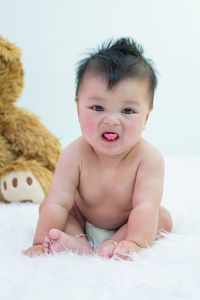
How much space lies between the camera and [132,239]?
67 cm

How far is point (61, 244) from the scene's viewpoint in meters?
0.67

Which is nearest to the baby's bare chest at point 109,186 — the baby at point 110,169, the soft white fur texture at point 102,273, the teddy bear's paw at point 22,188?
the baby at point 110,169

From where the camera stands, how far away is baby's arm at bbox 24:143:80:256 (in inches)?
28.5

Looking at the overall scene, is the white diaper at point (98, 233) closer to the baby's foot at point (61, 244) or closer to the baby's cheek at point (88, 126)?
the baby's foot at point (61, 244)

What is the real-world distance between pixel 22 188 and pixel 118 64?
597 millimetres

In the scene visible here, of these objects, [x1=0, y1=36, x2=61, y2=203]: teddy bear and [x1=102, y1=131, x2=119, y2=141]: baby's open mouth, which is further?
[x1=0, y1=36, x2=61, y2=203]: teddy bear

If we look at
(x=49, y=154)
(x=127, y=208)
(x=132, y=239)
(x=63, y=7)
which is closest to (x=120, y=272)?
(x=132, y=239)

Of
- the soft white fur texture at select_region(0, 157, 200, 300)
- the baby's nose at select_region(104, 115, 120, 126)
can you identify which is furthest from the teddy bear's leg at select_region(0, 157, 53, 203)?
the baby's nose at select_region(104, 115, 120, 126)

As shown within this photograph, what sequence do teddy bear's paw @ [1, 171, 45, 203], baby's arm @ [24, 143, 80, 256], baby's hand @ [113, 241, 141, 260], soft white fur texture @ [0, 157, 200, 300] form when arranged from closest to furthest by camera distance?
soft white fur texture @ [0, 157, 200, 300]
baby's hand @ [113, 241, 141, 260]
baby's arm @ [24, 143, 80, 256]
teddy bear's paw @ [1, 171, 45, 203]

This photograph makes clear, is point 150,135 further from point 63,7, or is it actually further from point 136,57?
point 136,57

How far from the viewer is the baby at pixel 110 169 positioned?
672 millimetres

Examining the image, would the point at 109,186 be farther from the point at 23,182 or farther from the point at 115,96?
the point at 23,182

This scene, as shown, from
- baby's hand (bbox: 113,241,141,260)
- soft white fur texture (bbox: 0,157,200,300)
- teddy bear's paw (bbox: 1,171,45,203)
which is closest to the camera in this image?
soft white fur texture (bbox: 0,157,200,300)

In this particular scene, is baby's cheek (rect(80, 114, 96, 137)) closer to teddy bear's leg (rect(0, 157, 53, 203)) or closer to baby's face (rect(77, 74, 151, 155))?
baby's face (rect(77, 74, 151, 155))
